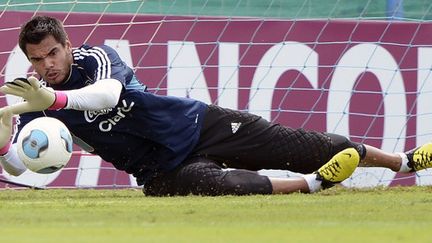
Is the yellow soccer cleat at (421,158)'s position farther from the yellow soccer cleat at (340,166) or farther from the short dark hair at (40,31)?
the short dark hair at (40,31)

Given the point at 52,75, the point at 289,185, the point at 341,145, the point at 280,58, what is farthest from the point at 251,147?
the point at 280,58

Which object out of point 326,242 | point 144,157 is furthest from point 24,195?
point 326,242

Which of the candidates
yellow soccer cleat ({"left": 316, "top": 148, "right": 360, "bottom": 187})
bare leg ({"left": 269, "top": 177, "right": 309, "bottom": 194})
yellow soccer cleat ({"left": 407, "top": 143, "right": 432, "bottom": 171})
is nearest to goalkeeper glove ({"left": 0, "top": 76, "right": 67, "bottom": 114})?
bare leg ({"left": 269, "top": 177, "right": 309, "bottom": 194})

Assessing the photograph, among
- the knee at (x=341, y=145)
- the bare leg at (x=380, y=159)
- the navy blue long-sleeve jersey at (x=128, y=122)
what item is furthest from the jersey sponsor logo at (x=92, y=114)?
the bare leg at (x=380, y=159)

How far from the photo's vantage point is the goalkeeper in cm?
732

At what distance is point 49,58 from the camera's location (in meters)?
7.32

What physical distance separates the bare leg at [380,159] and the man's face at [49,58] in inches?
84.5

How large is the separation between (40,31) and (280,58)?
2955mm

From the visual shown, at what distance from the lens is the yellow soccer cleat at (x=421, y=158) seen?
8.23 m

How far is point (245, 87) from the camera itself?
32.1 feet

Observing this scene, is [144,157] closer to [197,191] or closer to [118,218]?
[197,191]

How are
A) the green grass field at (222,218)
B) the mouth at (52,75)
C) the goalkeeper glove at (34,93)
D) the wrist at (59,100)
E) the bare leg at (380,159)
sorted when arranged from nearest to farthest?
the green grass field at (222,218), the goalkeeper glove at (34,93), the wrist at (59,100), the mouth at (52,75), the bare leg at (380,159)

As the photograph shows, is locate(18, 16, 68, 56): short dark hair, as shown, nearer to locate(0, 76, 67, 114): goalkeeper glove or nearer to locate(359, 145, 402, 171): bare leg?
locate(0, 76, 67, 114): goalkeeper glove

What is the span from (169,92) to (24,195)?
203cm
